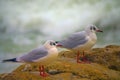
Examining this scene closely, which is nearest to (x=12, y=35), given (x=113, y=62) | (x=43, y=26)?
(x=43, y=26)

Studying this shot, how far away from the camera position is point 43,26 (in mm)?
2391

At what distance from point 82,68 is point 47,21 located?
44 centimetres

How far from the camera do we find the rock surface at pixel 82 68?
201 centimetres

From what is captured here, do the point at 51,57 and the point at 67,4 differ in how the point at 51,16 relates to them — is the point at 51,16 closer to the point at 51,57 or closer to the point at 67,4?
the point at 67,4

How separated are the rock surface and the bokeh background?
0.40 ft

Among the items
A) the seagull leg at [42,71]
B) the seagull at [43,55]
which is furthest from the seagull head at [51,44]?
the seagull leg at [42,71]

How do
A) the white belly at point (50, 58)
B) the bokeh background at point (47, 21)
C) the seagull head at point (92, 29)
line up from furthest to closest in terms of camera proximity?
the bokeh background at point (47, 21) < the seagull head at point (92, 29) < the white belly at point (50, 58)

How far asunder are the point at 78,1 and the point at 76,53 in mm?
343

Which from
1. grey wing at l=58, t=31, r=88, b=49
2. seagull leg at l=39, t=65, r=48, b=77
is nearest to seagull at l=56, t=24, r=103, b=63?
grey wing at l=58, t=31, r=88, b=49

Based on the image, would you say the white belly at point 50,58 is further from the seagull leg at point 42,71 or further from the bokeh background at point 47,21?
the bokeh background at point 47,21

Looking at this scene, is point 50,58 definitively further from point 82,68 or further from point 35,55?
point 82,68

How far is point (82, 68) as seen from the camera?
2102 mm

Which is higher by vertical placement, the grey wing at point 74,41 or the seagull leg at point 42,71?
the grey wing at point 74,41

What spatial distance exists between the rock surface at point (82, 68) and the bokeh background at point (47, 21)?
123 mm
